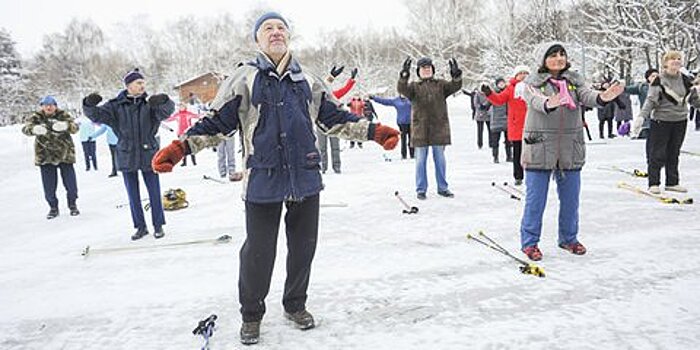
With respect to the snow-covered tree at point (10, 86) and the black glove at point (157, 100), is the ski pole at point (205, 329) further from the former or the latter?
the snow-covered tree at point (10, 86)

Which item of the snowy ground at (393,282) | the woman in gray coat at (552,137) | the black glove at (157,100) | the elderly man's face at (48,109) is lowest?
the snowy ground at (393,282)

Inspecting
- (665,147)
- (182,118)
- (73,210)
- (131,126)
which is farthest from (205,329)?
(182,118)

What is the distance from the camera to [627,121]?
51.9 ft

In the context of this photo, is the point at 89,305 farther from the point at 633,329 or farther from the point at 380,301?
the point at 633,329

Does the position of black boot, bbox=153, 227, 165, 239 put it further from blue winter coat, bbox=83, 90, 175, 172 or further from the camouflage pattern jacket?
the camouflage pattern jacket

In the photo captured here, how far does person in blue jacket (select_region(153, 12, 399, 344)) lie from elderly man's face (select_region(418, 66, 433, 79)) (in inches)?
167

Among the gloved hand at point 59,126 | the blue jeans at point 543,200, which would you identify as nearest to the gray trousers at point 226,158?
the gloved hand at point 59,126

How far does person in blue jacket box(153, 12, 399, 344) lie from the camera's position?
312 centimetres

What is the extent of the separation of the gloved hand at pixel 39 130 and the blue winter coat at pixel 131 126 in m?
2.30

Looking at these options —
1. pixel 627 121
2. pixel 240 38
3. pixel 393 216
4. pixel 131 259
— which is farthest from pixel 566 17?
pixel 240 38

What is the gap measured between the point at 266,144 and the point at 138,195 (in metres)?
3.74

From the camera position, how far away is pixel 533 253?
15.0 ft

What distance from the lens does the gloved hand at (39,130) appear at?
24.8 ft

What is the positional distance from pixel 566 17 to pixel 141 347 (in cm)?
3147
